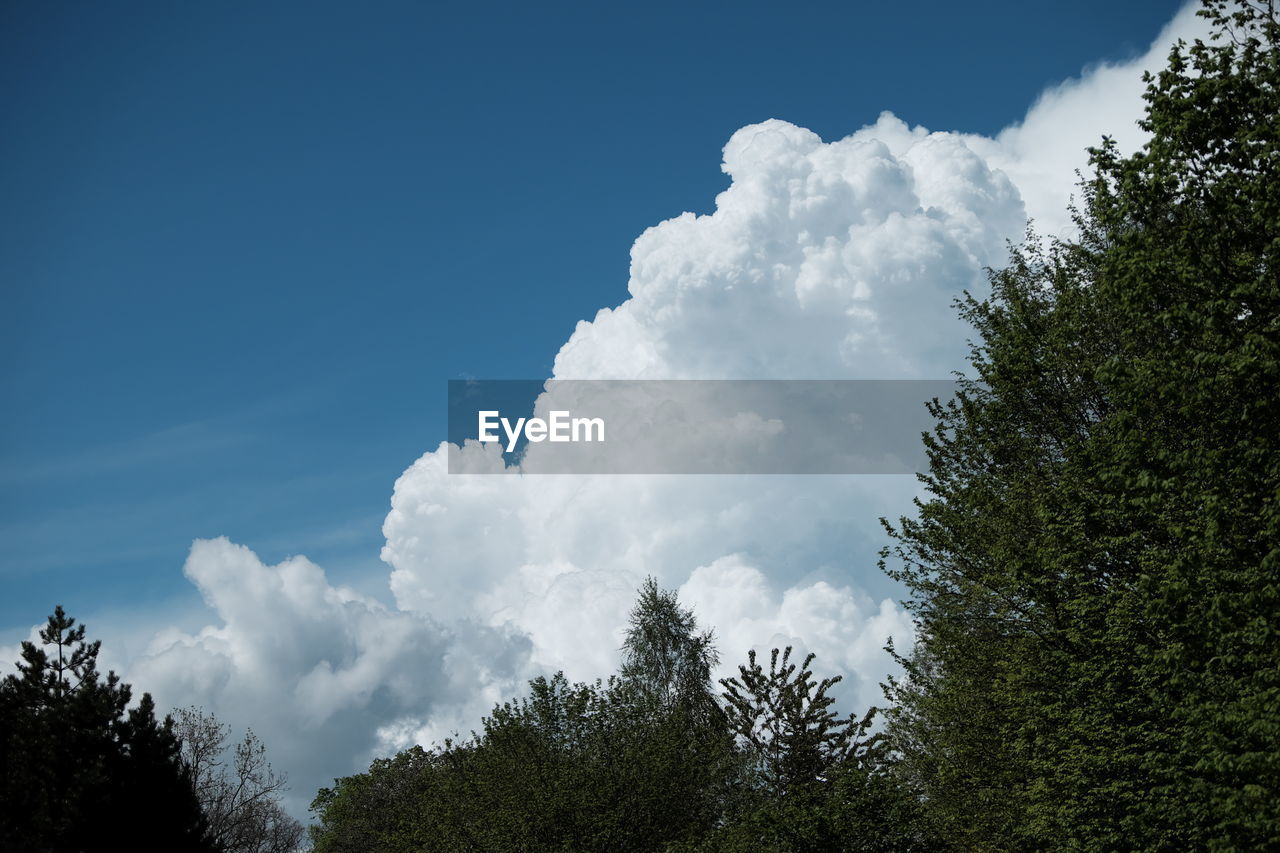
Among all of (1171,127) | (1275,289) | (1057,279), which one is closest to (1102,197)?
(1171,127)

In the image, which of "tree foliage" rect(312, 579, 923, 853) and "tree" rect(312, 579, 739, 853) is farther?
"tree" rect(312, 579, 739, 853)

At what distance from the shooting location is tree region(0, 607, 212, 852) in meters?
24.2

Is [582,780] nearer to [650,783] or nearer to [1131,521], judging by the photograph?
[650,783]

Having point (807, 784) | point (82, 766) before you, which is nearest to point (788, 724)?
point (807, 784)

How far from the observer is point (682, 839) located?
28609 mm

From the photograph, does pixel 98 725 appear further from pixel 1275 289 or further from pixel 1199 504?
pixel 1275 289

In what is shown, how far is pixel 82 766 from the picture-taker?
2972 centimetres

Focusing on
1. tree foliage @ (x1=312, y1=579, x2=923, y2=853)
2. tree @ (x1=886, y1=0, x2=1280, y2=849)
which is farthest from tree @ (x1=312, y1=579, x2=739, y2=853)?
tree @ (x1=886, y1=0, x2=1280, y2=849)

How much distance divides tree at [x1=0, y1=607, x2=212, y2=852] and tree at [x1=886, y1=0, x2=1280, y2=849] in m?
21.9

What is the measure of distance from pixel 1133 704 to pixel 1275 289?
30.9ft

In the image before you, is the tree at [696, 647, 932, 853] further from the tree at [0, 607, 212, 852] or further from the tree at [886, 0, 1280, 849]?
the tree at [0, 607, 212, 852]

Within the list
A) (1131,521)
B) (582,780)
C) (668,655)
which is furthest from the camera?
(668,655)

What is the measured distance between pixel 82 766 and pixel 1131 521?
30315mm

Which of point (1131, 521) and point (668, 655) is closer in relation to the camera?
point (1131, 521)
